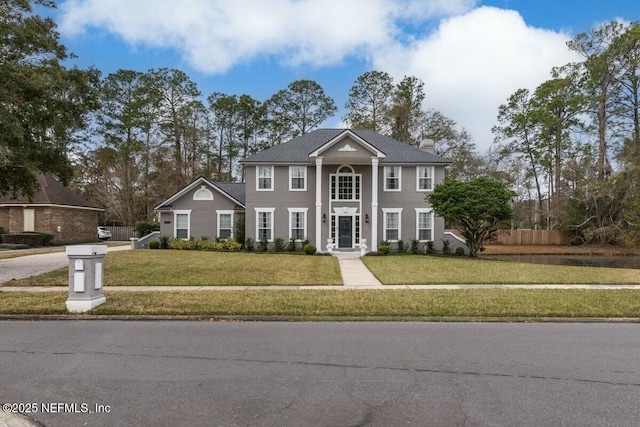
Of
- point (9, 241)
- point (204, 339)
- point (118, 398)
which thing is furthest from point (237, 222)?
point (118, 398)

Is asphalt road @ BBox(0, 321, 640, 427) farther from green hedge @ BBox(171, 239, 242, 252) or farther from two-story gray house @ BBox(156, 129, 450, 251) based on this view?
two-story gray house @ BBox(156, 129, 450, 251)

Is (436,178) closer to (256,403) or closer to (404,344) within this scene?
(404,344)

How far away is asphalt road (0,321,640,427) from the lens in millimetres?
3771

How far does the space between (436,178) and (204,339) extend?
71.6ft

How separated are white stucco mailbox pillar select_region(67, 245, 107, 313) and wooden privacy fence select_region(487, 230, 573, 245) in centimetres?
3764

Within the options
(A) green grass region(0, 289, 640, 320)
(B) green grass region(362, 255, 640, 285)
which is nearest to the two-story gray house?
(B) green grass region(362, 255, 640, 285)

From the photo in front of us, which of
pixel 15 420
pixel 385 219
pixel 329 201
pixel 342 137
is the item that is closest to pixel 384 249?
pixel 385 219

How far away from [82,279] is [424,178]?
69.8 feet

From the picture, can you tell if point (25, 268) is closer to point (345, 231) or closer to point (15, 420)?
point (15, 420)

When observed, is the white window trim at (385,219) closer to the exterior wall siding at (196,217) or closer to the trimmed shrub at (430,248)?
the trimmed shrub at (430,248)

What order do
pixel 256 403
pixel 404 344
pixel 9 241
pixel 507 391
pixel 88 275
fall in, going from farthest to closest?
pixel 9 241 < pixel 88 275 < pixel 404 344 < pixel 507 391 < pixel 256 403

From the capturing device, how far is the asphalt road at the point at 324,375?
3.77 metres

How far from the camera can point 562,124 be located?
129 ft

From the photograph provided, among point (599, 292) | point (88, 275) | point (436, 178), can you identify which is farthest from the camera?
point (436, 178)
